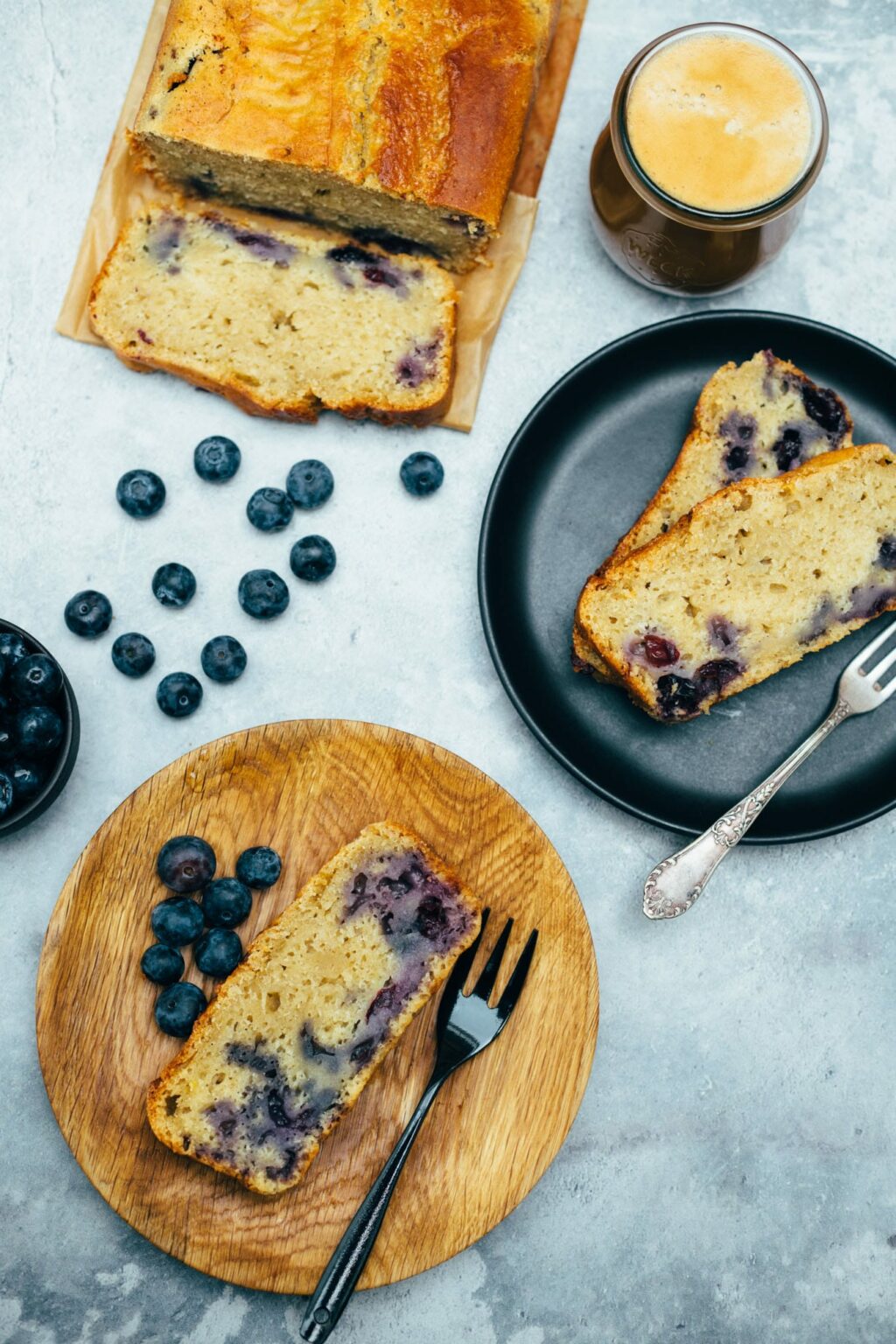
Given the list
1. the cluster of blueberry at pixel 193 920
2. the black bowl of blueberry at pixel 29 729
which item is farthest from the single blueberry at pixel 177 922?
the black bowl of blueberry at pixel 29 729

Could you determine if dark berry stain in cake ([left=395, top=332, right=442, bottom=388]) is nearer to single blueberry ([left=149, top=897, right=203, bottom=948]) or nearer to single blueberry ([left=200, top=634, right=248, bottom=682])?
single blueberry ([left=200, top=634, right=248, bottom=682])

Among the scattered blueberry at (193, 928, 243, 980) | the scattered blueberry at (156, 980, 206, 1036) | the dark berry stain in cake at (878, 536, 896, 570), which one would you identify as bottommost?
the scattered blueberry at (156, 980, 206, 1036)

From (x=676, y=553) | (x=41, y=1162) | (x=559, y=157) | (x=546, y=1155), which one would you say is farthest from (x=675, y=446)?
(x=41, y=1162)

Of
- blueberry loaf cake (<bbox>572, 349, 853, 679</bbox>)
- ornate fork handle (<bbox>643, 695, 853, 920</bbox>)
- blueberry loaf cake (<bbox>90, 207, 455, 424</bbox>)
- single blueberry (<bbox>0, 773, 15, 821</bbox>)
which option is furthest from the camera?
blueberry loaf cake (<bbox>90, 207, 455, 424</bbox>)

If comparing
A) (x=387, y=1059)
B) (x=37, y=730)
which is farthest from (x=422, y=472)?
(x=387, y=1059)

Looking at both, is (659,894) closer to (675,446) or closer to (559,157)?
(675,446)

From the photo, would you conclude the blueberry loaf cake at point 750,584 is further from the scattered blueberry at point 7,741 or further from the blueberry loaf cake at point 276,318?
the scattered blueberry at point 7,741

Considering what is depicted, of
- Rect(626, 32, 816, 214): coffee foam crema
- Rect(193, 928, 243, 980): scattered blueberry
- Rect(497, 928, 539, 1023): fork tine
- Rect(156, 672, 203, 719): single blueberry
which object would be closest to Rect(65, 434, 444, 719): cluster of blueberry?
Rect(156, 672, 203, 719): single blueberry
